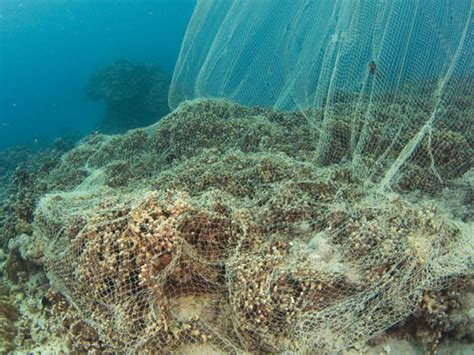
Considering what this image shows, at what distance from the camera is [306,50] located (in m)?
6.97

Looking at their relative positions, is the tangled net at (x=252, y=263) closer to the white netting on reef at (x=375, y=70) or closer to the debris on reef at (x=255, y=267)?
the debris on reef at (x=255, y=267)

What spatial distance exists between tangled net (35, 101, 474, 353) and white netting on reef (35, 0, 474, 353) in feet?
0.05

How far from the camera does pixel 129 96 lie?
23.0m

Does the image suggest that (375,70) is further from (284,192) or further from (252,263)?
(252,263)

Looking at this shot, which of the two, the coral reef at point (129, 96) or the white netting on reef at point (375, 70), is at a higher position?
the white netting on reef at point (375, 70)

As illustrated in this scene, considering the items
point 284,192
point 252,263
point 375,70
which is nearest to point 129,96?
point 375,70

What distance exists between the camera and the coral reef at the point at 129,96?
2255 centimetres

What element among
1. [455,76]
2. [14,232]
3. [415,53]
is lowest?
[14,232]

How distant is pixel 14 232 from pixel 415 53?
760 cm

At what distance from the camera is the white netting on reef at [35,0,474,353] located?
142 inches

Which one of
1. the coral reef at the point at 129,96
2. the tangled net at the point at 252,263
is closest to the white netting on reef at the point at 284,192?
the tangled net at the point at 252,263

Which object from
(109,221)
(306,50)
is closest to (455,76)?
(306,50)

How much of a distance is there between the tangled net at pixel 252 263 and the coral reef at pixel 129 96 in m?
18.1

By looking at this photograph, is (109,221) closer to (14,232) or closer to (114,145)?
(14,232)
